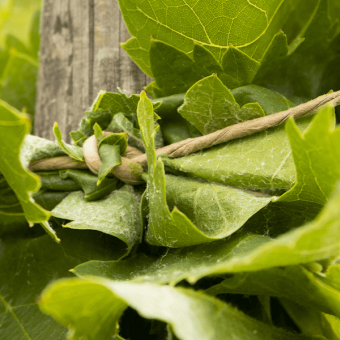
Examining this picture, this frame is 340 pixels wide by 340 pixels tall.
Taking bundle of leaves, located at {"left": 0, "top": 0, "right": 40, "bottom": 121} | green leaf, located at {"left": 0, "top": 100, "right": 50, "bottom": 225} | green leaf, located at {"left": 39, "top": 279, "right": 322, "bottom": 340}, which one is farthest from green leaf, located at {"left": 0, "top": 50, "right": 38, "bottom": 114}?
green leaf, located at {"left": 39, "top": 279, "right": 322, "bottom": 340}

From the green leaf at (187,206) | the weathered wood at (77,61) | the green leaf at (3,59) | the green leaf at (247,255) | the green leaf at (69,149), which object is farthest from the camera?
the green leaf at (3,59)

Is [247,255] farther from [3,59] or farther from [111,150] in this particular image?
[3,59]

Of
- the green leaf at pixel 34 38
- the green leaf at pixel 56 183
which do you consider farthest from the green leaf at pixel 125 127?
the green leaf at pixel 34 38

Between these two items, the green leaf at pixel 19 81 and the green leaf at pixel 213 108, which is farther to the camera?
the green leaf at pixel 19 81

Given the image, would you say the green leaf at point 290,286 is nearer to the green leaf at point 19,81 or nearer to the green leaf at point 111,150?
the green leaf at point 111,150

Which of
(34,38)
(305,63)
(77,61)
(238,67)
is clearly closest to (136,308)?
(238,67)

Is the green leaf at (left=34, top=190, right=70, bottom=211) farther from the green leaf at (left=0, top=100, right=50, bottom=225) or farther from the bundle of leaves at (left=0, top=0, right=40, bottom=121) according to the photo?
the bundle of leaves at (left=0, top=0, right=40, bottom=121)
